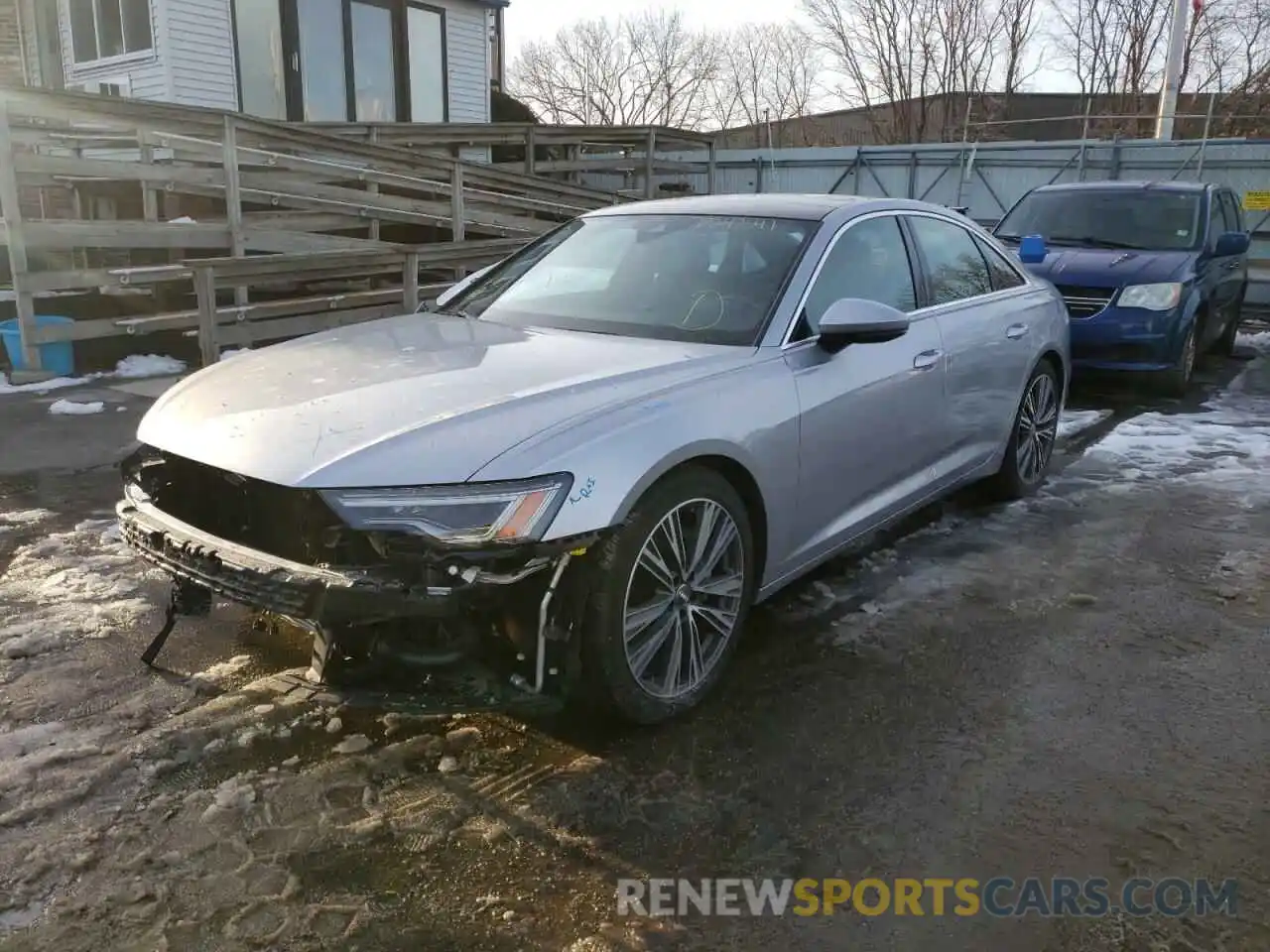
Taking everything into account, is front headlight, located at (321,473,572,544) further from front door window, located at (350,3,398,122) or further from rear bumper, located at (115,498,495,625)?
front door window, located at (350,3,398,122)

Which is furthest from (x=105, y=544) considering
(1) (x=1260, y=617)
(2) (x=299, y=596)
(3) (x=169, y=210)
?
(3) (x=169, y=210)

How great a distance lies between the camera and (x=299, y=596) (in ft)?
8.96

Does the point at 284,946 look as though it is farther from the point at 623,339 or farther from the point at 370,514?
the point at 623,339

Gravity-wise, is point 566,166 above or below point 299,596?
above

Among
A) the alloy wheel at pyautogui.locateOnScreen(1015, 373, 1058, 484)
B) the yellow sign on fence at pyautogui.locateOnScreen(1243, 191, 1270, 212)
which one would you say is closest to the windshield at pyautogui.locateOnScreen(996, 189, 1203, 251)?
the alloy wheel at pyautogui.locateOnScreen(1015, 373, 1058, 484)

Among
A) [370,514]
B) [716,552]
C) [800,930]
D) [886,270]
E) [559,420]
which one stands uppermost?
[886,270]

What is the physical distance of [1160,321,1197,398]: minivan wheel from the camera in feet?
27.6

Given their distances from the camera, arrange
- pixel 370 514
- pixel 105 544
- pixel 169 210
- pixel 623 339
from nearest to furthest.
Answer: pixel 370 514 < pixel 623 339 < pixel 105 544 < pixel 169 210

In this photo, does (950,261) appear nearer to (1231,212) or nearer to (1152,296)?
(1152,296)

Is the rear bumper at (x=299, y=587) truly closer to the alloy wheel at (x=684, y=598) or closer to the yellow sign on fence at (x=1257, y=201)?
the alloy wheel at (x=684, y=598)

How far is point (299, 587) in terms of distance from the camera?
2.74m

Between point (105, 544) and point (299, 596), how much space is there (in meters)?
2.50

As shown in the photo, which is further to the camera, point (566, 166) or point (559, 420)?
point (566, 166)

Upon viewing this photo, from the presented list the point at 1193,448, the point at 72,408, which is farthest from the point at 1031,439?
the point at 72,408
